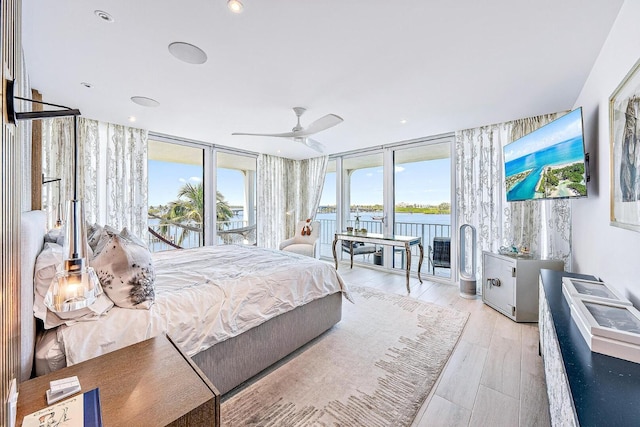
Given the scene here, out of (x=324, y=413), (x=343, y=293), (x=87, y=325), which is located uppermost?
(x=87, y=325)

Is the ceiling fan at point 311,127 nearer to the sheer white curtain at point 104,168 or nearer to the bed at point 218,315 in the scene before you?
the bed at point 218,315

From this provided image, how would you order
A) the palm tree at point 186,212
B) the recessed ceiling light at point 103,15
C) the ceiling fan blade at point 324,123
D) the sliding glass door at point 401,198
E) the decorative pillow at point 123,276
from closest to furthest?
the decorative pillow at point 123,276 < the recessed ceiling light at point 103,15 < the ceiling fan blade at point 324,123 < the sliding glass door at point 401,198 < the palm tree at point 186,212

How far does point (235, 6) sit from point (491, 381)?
117 inches

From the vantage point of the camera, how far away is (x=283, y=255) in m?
2.88

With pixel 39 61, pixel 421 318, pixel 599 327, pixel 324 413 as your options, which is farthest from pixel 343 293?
pixel 39 61

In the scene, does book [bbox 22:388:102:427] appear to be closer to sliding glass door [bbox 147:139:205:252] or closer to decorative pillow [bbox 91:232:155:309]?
decorative pillow [bbox 91:232:155:309]

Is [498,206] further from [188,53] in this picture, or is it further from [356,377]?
[188,53]

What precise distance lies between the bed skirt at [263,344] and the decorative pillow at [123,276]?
48 cm

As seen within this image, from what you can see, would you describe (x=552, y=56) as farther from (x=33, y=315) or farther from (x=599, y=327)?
(x=33, y=315)

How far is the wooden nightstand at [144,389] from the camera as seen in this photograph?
82cm

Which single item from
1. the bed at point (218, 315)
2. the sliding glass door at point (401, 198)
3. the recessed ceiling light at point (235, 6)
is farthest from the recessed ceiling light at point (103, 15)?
the sliding glass door at point (401, 198)

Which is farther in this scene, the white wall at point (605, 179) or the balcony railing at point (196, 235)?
the balcony railing at point (196, 235)

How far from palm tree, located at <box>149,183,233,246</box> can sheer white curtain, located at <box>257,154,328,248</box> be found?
1.24 meters

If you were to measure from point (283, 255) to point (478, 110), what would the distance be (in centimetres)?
278
